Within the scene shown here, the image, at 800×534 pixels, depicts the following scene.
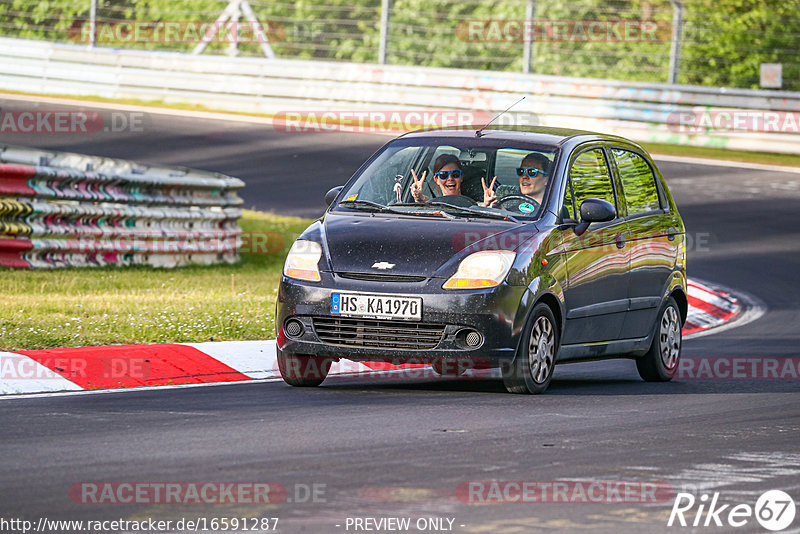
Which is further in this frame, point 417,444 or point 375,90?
point 375,90

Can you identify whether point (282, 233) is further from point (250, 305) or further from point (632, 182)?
point (632, 182)

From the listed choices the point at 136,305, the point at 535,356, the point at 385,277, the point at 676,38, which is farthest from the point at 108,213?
the point at 676,38

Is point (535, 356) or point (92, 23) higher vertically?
point (92, 23)

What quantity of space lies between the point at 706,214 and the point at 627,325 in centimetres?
1067

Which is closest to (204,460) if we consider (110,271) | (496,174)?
(496,174)

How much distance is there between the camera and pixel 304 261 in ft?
30.3

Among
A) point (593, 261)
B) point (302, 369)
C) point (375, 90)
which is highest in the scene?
point (593, 261)

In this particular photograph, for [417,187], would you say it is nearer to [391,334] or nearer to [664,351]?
[391,334]

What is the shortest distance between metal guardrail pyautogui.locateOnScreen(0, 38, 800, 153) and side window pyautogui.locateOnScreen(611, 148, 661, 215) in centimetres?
1565

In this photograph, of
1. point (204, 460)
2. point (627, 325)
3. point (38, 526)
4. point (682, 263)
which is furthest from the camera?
point (682, 263)

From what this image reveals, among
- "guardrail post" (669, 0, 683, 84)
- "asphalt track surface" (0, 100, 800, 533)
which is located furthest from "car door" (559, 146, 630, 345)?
"guardrail post" (669, 0, 683, 84)

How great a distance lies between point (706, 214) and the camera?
20.8 metres

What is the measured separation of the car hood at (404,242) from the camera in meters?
8.95

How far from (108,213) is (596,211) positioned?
6.43 metres
